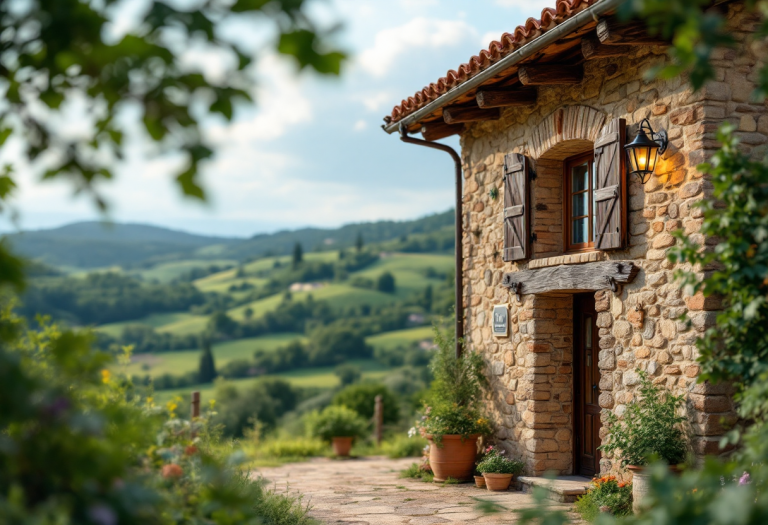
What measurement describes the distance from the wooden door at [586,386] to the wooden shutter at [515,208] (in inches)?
32.3

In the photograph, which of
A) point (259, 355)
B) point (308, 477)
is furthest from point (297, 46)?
point (259, 355)

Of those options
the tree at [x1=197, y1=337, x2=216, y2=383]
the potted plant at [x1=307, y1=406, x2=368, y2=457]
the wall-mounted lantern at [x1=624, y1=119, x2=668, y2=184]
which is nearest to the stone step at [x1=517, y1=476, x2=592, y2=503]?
the wall-mounted lantern at [x1=624, y1=119, x2=668, y2=184]

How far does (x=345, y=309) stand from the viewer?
53.6m

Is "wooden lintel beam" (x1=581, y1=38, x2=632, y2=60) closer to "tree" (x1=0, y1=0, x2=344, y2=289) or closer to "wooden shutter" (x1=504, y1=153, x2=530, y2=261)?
"wooden shutter" (x1=504, y1=153, x2=530, y2=261)

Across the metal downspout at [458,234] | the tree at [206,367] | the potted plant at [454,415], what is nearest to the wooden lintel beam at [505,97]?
the metal downspout at [458,234]

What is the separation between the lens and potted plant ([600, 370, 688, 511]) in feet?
17.2

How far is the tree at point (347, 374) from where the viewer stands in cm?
4212

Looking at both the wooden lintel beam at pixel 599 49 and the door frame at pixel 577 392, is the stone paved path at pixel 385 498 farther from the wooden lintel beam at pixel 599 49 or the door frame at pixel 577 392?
the wooden lintel beam at pixel 599 49

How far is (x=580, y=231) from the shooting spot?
707 cm

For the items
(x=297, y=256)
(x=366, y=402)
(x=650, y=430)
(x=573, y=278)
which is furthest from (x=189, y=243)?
(x=650, y=430)

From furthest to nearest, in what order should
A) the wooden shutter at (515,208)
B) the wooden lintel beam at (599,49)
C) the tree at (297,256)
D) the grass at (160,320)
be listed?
the tree at (297,256)
the grass at (160,320)
the wooden shutter at (515,208)
the wooden lintel beam at (599,49)

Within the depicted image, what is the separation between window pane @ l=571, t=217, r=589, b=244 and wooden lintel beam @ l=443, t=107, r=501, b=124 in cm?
156

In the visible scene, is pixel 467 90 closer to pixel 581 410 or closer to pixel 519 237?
pixel 519 237

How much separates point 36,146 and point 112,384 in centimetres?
197
